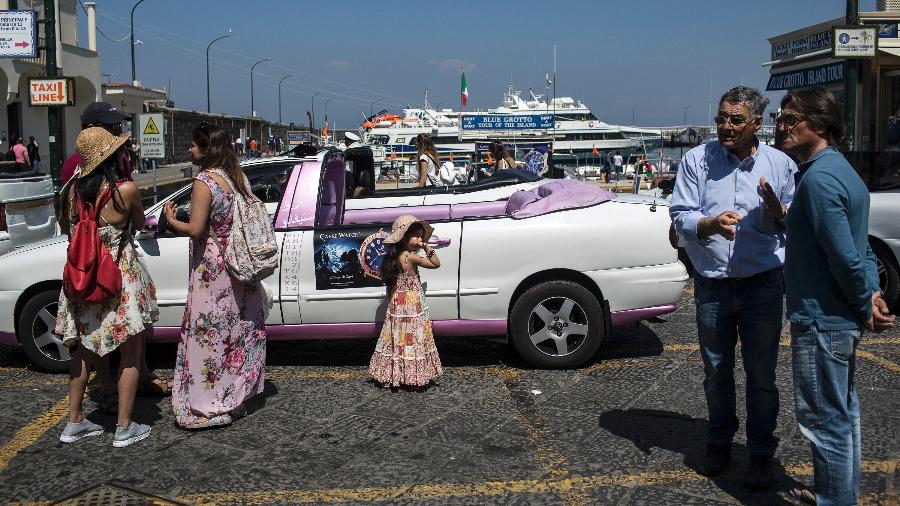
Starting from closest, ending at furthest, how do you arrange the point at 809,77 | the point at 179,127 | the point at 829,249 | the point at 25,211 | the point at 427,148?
the point at 829,249, the point at 25,211, the point at 427,148, the point at 809,77, the point at 179,127

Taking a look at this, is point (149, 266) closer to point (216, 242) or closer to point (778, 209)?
point (216, 242)

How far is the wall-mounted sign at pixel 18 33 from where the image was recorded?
14.0 m

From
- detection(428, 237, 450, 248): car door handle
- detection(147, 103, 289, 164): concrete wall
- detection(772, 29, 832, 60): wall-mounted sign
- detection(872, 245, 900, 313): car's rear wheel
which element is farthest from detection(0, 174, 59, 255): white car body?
detection(147, 103, 289, 164): concrete wall

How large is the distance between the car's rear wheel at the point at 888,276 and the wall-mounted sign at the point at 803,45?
461 inches

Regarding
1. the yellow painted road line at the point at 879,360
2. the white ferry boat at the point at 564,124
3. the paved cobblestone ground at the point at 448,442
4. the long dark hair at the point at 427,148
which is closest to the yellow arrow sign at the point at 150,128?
the long dark hair at the point at 427,148

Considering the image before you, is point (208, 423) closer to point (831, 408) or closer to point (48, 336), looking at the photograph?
point (48, 336)

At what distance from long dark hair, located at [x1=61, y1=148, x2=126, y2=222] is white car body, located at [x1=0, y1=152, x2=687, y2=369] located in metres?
1.29

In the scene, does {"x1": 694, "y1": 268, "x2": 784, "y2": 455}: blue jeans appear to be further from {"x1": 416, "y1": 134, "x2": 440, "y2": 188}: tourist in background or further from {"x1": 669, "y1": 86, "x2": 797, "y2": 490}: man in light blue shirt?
{"x1": 416, "y1": 134, "x2": 440, "y2": 188}: tourist in background

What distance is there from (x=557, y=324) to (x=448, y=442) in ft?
5.13

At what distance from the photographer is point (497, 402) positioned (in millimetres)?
5125

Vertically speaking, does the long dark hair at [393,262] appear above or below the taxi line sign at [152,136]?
below

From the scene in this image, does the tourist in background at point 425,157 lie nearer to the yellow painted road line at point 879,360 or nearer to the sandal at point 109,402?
the yellow painted road line at point 879,360

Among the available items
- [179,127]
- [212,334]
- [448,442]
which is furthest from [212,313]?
[179,127]

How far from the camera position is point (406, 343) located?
5391 mm
